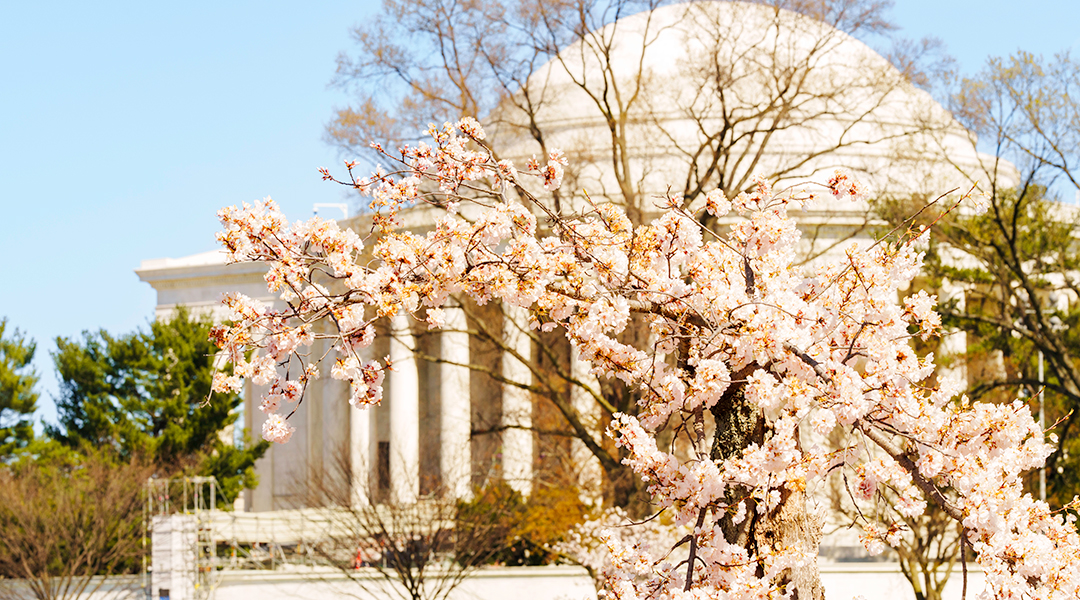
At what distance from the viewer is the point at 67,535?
26031 millimetres

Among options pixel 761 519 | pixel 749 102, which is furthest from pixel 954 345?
pixel 761 519

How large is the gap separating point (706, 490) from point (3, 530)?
77.2 ft

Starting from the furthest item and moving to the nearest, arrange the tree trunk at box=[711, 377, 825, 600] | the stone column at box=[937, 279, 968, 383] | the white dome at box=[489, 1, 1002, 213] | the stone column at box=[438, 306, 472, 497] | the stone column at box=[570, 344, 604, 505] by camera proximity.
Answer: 1. the stone column at box=[438, 306, 472, 497]
2. the stone column at box=[937, 279, 968, 383]
3. the stone column at box=[570, 344, 604, 505]
4. the white dome at box=[489, 1, 1002, 213]
5. the tree trunk at box=[711, 377, 825, 600]

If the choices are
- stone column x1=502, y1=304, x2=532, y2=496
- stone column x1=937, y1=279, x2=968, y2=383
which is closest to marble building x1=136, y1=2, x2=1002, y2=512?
stone column x1=502, y1=304, x2=532, y2=496

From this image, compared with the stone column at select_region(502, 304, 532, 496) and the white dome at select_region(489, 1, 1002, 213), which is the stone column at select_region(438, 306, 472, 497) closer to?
the stone column at select_region(502, 304, 532, 496)

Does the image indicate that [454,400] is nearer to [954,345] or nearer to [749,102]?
[954,345]

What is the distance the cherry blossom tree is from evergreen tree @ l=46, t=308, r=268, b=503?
29823 mm

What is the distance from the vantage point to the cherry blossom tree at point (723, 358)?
21.4 feet

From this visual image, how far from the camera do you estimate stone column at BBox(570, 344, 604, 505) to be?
23.9m

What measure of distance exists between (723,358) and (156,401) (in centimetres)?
3235

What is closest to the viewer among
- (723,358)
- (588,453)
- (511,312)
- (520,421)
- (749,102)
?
(723,358)

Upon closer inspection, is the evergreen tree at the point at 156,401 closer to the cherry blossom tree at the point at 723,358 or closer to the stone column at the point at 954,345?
the stone column at the point at 954,345

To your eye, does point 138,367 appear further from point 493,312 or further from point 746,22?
point 746,22

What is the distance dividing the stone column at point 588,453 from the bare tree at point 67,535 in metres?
10.0
